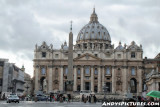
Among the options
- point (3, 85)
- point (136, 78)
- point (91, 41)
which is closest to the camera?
Answer: point (3, 85)

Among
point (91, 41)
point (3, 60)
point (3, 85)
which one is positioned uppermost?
point (91, 41)

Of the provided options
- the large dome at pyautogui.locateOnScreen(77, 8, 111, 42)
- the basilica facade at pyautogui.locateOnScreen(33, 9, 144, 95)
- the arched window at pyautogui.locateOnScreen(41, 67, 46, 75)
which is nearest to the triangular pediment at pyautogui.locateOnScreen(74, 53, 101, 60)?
the basilica facade at pyautogui.locateOnScreen(33, 9, 144, 95)

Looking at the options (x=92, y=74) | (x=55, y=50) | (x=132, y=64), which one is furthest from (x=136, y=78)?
(x=55, y=50)

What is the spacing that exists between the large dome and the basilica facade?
27156mm

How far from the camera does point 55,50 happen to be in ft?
381

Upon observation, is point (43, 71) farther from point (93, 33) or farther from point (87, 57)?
point (93, 33)

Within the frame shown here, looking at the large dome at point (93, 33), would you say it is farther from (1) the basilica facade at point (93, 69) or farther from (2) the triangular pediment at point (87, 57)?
(2) the triangular pediment at point (87, 57)

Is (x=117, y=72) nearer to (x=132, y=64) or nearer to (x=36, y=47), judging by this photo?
(x=132, y=64)

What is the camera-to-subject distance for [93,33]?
142375 millimetres

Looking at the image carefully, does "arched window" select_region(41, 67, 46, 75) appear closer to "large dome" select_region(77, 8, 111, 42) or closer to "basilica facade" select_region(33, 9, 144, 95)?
"basilica facade" select_region(33, 9, 144, 95)

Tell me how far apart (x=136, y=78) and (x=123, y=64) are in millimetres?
5930

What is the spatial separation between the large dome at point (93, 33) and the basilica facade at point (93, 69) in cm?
2716

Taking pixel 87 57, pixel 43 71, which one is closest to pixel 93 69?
pixel 87 57

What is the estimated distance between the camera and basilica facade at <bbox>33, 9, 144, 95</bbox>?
112188mm
